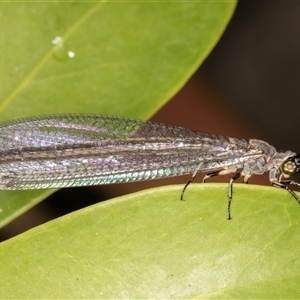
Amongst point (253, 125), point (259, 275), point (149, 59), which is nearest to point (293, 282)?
point (259, 275)

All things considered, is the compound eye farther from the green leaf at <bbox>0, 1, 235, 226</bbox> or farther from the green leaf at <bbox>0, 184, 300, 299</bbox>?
the green leaf at <bbox>0, 184, 300, 299</bbox>

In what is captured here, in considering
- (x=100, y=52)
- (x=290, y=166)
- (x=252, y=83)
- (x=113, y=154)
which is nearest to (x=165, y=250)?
(x=100, y=52)

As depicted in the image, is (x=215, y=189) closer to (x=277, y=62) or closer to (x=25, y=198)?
(x=25, y=198)

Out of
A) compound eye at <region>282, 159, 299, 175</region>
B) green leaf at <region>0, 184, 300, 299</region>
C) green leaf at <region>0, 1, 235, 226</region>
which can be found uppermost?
green leaf at <region>0, 1, 235, 226</region>

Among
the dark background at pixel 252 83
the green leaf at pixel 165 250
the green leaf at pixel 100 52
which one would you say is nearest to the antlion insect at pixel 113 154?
the green leaf at pixel 100 52

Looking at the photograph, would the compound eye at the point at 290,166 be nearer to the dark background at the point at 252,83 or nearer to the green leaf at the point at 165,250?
the green leaf at the point at 165,250

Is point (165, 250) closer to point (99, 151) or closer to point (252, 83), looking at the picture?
point (99, 151)

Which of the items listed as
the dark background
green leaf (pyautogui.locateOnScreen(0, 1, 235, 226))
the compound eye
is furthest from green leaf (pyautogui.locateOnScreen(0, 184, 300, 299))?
the dark background
